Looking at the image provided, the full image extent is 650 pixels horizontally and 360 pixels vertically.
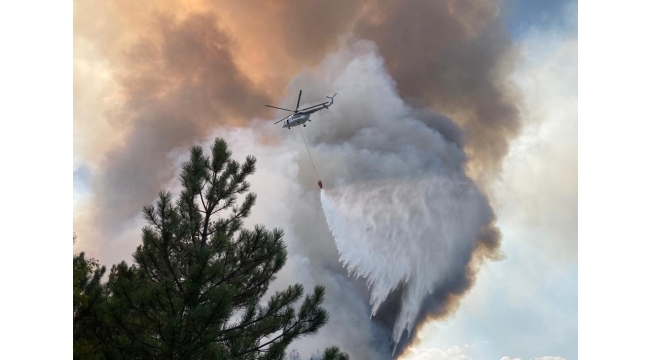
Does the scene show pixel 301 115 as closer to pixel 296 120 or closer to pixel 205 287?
pixel 296 120

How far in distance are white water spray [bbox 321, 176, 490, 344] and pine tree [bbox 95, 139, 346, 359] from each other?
5692 millimetres

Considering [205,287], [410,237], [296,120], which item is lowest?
[205,287]

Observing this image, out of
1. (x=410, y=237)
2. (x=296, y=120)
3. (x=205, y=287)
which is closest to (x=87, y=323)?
(x=205, y=287)

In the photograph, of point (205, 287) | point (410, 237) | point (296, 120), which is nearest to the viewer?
point (205, 287)

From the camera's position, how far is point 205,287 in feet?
21.3

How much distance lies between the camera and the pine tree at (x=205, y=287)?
594 cm

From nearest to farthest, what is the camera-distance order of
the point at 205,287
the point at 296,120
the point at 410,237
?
the point at 205,287 → the point at 410,237 → the point at 296,120

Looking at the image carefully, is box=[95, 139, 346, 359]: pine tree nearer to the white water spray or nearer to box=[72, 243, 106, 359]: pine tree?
box=[72, 243, 106, 359]: pine tree

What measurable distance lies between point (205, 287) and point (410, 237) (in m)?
7.17

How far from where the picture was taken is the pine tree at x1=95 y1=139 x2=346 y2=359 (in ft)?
19.5

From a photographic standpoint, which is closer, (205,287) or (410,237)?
(205,287)
